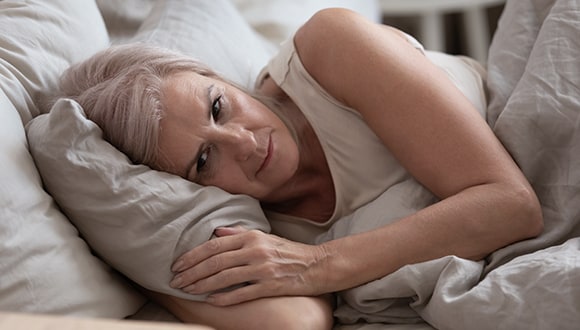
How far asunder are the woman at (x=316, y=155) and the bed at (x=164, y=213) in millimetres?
35

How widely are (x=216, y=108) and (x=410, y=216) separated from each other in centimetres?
32

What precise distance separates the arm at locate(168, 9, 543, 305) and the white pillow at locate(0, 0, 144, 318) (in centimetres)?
12

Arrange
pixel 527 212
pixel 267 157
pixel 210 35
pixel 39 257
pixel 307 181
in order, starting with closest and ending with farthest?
pixel 39 257, pixel 527 212, pixel 267 157, pixel 307 181, pixel 210 35

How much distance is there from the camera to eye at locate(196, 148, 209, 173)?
1180 mm

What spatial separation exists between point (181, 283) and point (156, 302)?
0.12 m

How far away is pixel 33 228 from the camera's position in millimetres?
1025

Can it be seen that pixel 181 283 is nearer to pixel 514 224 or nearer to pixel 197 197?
pixel 197 197

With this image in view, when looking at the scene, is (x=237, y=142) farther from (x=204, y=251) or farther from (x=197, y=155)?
(x=204, y=251)

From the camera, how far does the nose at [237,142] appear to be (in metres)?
1.18

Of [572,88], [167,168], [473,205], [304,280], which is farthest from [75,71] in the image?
[572,88]

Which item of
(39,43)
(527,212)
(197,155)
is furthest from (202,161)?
(527,212)

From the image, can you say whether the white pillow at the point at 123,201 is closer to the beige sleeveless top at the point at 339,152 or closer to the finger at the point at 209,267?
the finger at the point at 209,267

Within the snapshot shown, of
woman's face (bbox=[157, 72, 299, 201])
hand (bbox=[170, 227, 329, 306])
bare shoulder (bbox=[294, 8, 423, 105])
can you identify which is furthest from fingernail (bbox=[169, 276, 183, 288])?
bare shoulder (bbox=[294, 8, 423, 105])

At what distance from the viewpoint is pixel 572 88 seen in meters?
1.20
